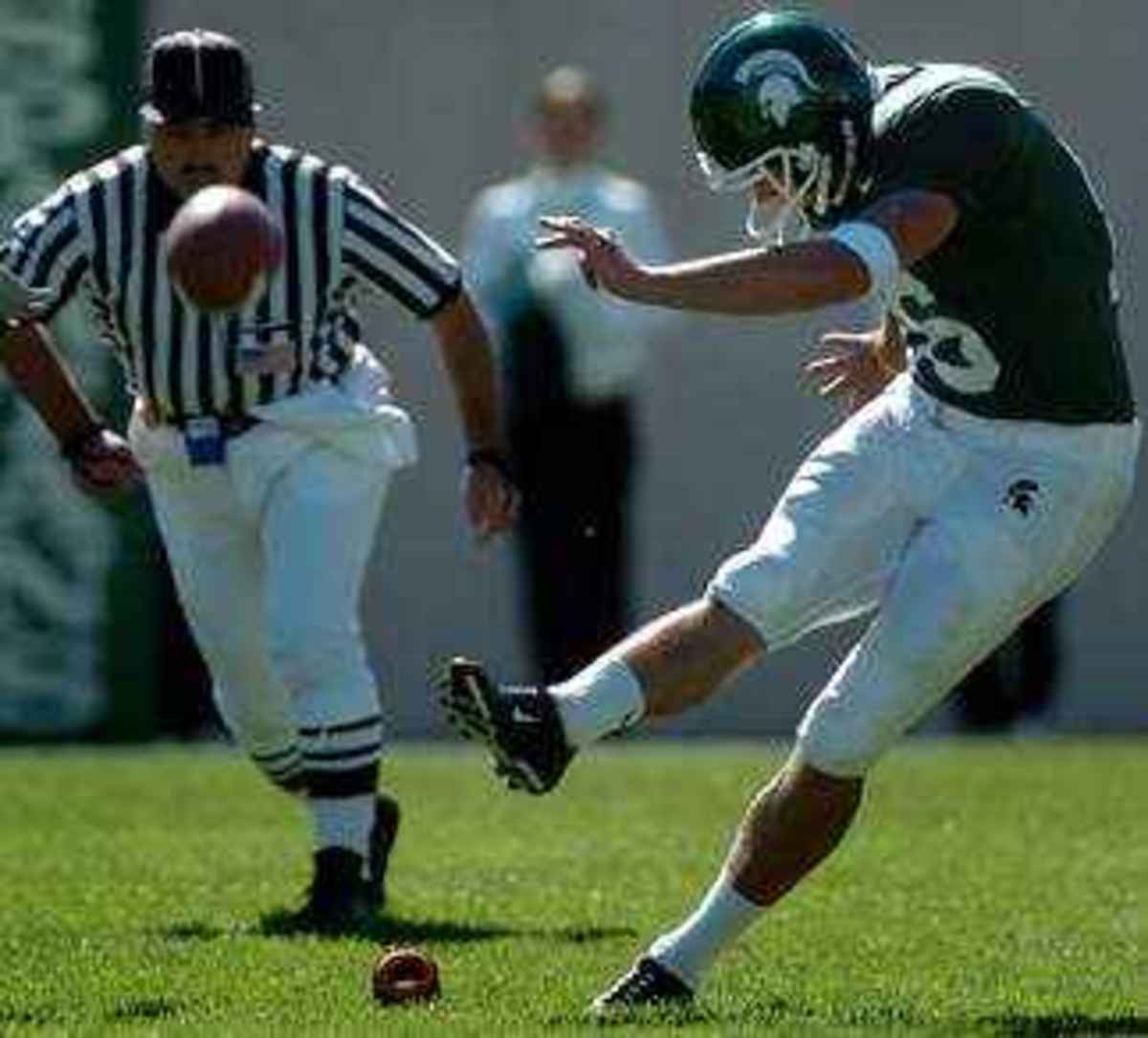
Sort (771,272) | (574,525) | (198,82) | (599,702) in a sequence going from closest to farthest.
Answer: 1. (771,272)
2. (599,702)
3. (198,82)
4. (574,525)

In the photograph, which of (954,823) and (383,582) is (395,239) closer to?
(954,823)

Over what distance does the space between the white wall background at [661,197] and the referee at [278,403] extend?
6.50 meters

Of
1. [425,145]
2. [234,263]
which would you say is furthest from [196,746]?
[234,263]

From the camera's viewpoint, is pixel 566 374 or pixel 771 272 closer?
pixel 771 272

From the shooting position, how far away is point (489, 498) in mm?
8102

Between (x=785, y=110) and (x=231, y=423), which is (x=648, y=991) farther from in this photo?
(x=231, y=423)

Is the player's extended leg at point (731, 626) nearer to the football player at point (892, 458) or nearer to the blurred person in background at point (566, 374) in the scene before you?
the football player at point (892, 458)

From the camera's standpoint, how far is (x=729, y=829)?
10.8 m

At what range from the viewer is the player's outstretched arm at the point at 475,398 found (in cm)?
816

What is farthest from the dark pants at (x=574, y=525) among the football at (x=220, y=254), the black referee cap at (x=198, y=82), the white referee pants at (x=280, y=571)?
the football at (x=220, y=254)

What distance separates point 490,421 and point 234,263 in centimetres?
151

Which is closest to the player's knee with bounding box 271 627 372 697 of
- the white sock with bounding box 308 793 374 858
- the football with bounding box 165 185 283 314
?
the white sock with bounding box 308 793 374 858

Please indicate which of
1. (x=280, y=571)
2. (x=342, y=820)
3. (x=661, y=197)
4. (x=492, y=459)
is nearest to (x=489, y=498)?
(x=492, y=459)

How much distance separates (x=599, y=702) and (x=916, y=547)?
0.57m
